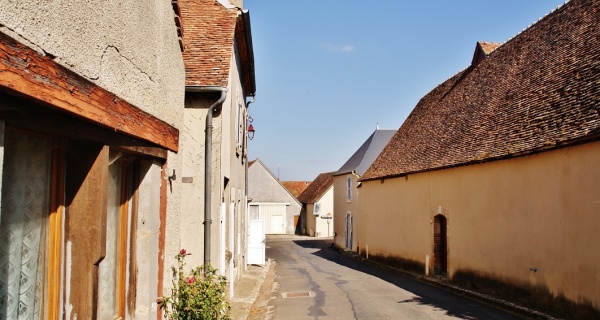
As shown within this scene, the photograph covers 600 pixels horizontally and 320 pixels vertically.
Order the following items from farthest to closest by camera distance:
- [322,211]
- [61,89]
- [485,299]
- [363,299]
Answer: [322,211] < [485,299] < [363,299] < [61,89]

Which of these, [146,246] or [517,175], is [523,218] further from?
[146,246]

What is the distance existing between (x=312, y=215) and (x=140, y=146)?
44.3 meters

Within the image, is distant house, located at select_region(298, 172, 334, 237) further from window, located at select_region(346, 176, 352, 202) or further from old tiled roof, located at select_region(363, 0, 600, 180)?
old tiled roof, located at select_region(363, 0, 600, 180)

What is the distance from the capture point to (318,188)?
49750 millimetres

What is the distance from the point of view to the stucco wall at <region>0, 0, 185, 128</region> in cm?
260

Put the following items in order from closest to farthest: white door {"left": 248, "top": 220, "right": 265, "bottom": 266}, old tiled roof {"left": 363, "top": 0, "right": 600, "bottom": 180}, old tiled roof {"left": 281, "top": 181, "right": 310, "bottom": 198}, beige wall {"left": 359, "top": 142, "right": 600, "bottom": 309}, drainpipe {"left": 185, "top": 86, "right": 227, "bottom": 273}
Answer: drainpipe {"left": 185, "top": 86, "right": 227, "bottom": 273}
beige wall {"left": 359, "top": 142, "right": 600, "bottom": 309}
old tiled roof {"left": 363, "top": 0, "right": 600, "bottom": 180}
white door {"left": 248, "top": 220, "right": 265, "bottom": 266}
old tiled roof {"left": 281, "top": 181, "right": 310, "bottom": 198}

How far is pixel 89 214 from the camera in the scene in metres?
3.34

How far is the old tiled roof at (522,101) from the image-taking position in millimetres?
10758

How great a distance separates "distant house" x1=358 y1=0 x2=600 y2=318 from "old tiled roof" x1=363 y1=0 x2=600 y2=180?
39 millimetres

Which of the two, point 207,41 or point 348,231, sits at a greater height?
point 207,41

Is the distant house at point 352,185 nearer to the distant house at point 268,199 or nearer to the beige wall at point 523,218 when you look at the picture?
the beige wall at point 523,218

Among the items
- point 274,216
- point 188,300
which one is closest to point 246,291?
point 188,300

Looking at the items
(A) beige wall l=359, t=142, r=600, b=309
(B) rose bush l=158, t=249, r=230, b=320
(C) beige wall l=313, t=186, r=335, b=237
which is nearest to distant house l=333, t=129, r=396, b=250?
(C) beige wall l=313, t=186, r=335, b=237

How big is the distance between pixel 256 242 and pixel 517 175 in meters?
10.3
